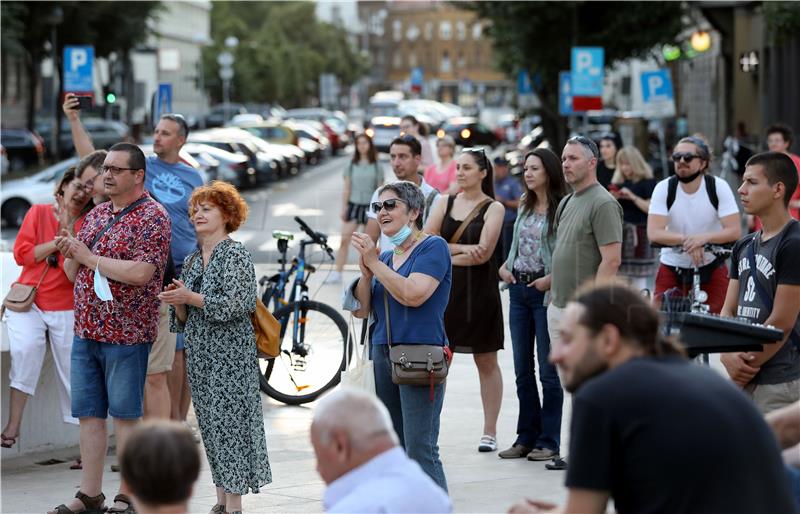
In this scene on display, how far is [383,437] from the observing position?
4.01 m

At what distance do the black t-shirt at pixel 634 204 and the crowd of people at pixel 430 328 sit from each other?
2.33 metres

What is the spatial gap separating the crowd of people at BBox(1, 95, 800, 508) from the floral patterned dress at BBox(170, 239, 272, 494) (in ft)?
0.04

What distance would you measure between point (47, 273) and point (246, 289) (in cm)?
203

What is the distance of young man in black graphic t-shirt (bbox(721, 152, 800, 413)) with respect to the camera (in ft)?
20.3

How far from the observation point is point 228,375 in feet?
23.6

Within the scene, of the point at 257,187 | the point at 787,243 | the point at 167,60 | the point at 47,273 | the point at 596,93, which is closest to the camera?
the point at 787,243

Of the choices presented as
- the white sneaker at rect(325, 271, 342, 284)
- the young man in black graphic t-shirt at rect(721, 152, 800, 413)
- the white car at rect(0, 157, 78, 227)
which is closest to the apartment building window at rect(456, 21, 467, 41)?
the white car at rect(0, 157, 78, 227)

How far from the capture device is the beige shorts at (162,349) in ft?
27.1

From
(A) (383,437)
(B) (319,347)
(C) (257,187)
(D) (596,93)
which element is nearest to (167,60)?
(C) (257,187)

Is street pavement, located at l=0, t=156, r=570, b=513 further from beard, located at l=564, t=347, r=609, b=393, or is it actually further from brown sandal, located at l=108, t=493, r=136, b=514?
beard, located at l=564, t=347, r=609, b=393

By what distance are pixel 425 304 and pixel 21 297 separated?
2.94 m

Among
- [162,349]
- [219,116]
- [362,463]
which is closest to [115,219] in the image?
[162,349]

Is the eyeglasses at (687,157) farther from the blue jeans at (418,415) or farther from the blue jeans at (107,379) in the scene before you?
the blue jeans at (107,379)

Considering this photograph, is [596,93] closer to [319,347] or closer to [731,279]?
[319,347]
